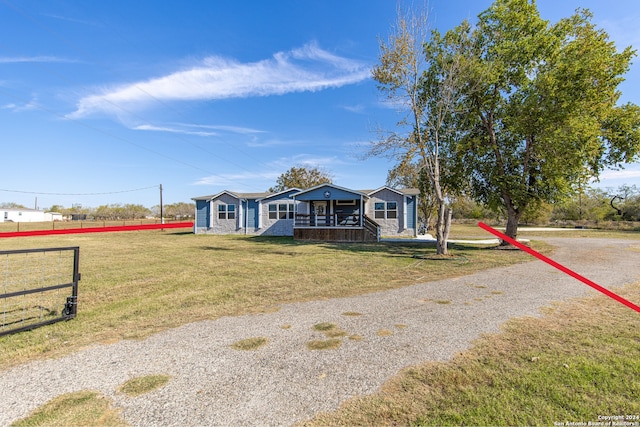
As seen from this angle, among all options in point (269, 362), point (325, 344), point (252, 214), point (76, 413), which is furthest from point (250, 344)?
point (252, 214)

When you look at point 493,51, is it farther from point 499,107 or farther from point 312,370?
point 312,370

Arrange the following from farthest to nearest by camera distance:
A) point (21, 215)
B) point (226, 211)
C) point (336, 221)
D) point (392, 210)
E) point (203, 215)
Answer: point (21, 215) < point (203, 215) < point (226, 211) < point (392, 210) < point (336, 221)

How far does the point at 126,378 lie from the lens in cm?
311

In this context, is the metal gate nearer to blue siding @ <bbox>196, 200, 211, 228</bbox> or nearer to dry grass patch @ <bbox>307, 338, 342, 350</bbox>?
dry grass patch @ <bbox>307, 338, 342, 350</bbox>

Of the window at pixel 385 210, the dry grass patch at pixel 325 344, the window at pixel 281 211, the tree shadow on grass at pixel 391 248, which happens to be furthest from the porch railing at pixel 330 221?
the dry grass patch at pixel 325 344

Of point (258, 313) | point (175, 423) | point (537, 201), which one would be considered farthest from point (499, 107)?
point (175, 423)

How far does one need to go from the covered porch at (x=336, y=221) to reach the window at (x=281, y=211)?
7.07ft

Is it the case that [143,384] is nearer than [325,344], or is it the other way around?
[143,384]

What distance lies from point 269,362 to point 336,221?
17.8 m

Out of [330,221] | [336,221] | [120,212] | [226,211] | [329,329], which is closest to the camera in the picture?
[329,329]

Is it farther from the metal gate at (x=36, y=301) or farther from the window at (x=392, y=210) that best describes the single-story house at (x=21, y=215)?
the window at (x=392, y=210)

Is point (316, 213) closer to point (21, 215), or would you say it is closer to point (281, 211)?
point (281, 211)

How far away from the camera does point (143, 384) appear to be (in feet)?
9.86

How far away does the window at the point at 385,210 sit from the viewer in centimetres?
2428
